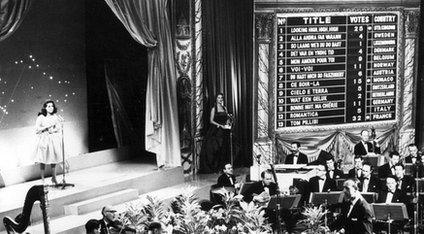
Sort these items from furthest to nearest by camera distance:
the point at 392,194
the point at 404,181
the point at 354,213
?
the point at 404,181 < the point at 392,194 < the point at 354,213

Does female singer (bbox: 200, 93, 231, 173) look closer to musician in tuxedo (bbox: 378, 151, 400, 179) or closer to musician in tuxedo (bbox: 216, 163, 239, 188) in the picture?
musician in tuxedo (bbox: 216, 163, 239, 188)

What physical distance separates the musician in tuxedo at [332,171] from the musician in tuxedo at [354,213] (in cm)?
150

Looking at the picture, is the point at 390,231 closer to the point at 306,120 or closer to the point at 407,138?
the point at 306,120

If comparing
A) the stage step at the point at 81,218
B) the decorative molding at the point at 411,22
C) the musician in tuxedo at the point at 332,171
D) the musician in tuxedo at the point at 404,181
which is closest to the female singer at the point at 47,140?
the stage step at the point at 81,218

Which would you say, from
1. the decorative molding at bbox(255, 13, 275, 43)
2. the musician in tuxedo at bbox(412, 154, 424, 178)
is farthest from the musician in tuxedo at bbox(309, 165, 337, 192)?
the decorative molding at bbox(255, 13, 275, 43)

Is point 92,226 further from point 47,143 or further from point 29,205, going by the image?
point 47,143

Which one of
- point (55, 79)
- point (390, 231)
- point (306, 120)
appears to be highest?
point (55, 79)

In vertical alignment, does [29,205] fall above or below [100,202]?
above

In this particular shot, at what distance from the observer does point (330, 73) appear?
16891mm

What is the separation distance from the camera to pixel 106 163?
51.8 feet

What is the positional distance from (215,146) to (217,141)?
0.11m

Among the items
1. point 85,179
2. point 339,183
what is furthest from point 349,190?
point 85,179

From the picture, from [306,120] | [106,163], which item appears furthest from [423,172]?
→ [106,163]

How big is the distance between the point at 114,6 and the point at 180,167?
333cm
